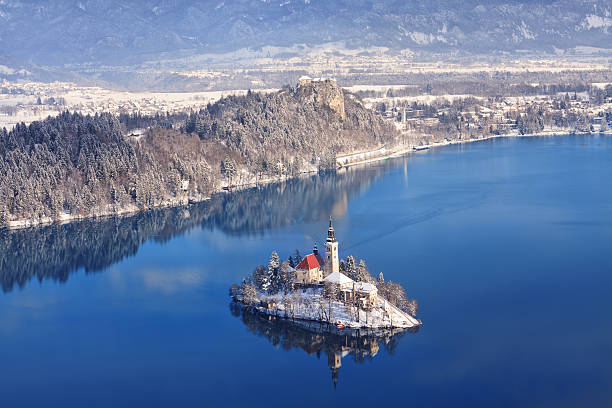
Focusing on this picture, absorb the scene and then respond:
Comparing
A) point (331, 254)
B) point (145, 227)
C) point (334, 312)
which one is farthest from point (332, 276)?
A: point (145, 227)

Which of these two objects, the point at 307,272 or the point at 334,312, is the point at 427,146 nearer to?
the point at 307,272

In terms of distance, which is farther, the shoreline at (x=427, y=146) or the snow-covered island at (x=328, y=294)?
the shoreline at (x=427, y=146)

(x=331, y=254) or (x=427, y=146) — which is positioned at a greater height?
(x=427, y=146)

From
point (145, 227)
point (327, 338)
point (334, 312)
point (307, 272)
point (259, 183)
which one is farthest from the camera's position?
point (259, 183)

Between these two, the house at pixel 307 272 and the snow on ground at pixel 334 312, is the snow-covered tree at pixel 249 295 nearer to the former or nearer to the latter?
the snow on ground at pixel 334 312

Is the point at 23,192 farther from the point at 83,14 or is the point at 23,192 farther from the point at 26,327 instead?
the point at 83,14

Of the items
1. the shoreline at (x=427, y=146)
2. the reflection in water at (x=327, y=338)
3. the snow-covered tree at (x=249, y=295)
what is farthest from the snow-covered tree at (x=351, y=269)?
the shoreline at (x=427, y=146)
